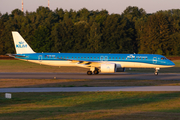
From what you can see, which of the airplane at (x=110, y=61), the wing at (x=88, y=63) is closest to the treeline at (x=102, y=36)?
the airplane at (x=110, y=61)

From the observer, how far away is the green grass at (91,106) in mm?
11820

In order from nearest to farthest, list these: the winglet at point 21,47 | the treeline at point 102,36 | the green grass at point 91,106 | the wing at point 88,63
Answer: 1. the green grass at point 91,106
2. the wing at point 88,63
3. the winglet at point 21,47
4. the treeline at point 102,36

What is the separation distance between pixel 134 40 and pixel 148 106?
82.7 metres

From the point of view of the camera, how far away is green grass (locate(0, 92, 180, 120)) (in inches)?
465

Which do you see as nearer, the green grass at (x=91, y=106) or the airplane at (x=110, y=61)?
the green grass at (x=91, y=106)

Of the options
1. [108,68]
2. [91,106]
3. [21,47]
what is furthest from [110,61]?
[91,106]

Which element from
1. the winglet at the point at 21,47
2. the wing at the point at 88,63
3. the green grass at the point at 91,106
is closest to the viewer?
the green grass at the point at 91,106

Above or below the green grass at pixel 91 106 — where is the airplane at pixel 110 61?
above

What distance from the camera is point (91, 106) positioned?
14.5 meters

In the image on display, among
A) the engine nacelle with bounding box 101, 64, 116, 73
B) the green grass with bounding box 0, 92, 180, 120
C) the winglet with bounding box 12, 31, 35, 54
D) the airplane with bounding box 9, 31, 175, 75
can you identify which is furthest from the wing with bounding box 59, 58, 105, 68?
the green grass with bounding box 0, 92, 180, 120

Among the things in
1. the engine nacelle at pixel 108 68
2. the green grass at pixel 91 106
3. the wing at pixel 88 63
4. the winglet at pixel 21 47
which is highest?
the winglet at pixel 21 47

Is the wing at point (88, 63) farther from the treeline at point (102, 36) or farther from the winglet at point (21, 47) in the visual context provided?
the treeline at point (102, 36)

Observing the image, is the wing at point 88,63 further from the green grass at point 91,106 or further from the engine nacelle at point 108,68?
the green grass at point 91,106

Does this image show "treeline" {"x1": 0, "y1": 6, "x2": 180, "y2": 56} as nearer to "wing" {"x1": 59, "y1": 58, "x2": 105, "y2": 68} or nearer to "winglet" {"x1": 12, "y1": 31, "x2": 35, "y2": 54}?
"winglet" {"x1": 12, "y1": 31, "x2": 35, "y2": 54}
